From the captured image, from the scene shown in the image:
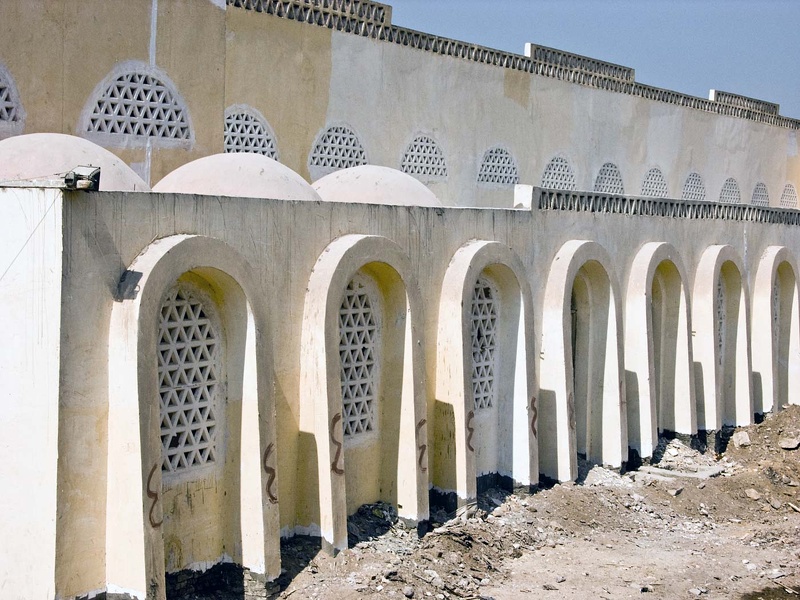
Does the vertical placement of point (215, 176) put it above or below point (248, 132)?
below

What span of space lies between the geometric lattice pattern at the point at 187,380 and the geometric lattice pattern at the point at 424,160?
25.9 feet

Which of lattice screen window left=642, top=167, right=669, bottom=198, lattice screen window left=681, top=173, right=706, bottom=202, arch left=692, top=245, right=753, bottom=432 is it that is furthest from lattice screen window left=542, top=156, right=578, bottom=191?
lattice screen window left=681, top=173, right=706, bottom=202

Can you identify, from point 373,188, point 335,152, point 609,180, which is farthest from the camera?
point 609,180

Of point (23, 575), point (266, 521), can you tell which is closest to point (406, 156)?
point (266, 521)

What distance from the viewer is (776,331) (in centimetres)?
1648

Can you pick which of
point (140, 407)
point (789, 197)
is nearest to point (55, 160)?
point (140, 407)

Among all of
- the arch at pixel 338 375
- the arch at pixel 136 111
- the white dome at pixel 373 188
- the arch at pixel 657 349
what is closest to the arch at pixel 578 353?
the arch at pixel 657 349

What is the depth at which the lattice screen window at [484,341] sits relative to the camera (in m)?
11.0

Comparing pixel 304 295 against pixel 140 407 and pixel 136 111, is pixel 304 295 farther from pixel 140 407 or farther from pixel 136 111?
pixel 136 111

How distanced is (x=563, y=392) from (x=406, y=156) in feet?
16.9

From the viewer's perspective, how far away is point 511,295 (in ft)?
36.8

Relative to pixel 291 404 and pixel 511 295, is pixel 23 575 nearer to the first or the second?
pixel 291 404

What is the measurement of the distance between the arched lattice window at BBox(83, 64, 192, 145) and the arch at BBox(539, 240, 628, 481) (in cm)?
453

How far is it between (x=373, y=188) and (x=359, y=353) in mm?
2151
